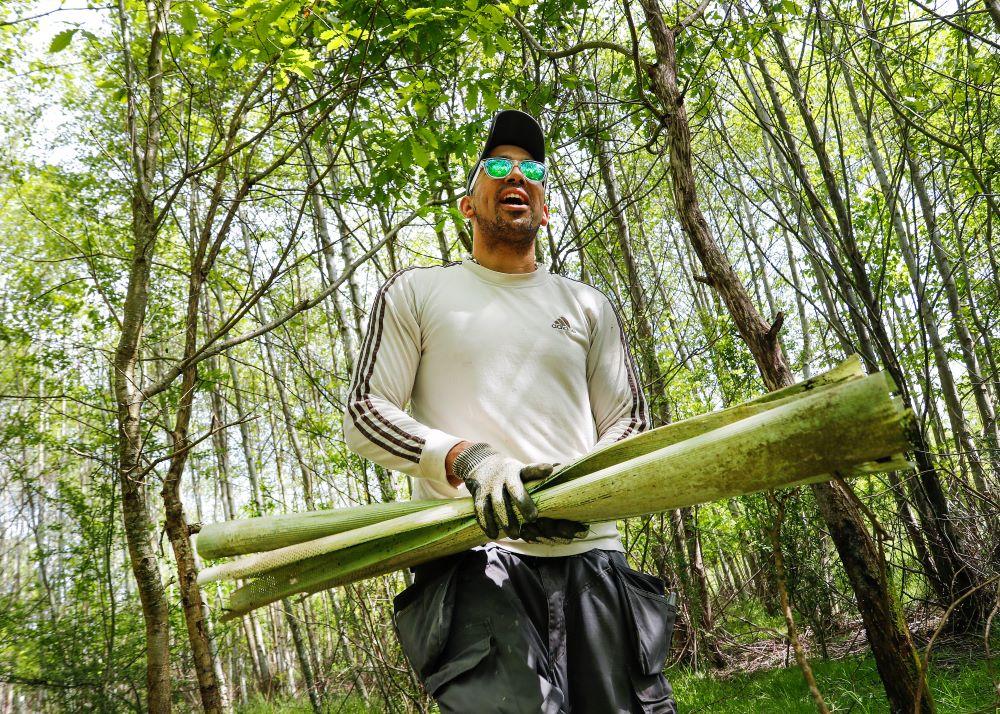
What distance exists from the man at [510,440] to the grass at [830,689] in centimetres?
286

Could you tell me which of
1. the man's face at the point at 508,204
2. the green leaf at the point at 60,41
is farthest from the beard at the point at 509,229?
the green leaf at the point at 60,41

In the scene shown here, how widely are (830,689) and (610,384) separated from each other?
13.5 feet

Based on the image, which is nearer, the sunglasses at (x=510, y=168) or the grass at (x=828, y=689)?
the sunglasses at (x=510, y=168)

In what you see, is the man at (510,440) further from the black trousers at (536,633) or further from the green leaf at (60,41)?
the green leaf at (60,41)

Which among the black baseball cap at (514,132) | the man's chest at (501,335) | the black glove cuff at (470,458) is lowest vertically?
the black glove cuff at (470,458)

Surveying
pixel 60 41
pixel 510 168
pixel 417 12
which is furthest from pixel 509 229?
pixel 60 41

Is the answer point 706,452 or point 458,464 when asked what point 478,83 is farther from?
point 706,452

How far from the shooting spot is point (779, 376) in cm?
283

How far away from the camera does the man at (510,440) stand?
62.7 inches

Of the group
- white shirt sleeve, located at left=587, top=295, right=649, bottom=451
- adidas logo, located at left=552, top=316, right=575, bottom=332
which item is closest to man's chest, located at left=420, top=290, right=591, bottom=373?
adidas logo, located at left=552, top=316, right=575, bottom=332

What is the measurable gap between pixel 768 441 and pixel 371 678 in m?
9.10

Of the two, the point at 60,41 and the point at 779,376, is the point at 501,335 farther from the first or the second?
the point at 60,41

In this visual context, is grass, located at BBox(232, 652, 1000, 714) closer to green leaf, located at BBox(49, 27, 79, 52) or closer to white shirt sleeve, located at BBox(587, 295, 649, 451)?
white shirt sleeve, located at BBox(587, 295, 649, 451)

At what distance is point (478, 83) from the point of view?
3646 millimetres
